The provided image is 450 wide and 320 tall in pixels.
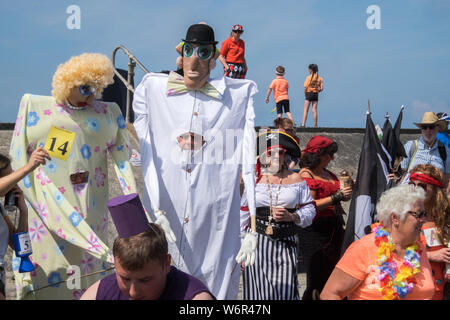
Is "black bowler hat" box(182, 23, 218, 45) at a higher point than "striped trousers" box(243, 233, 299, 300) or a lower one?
higher

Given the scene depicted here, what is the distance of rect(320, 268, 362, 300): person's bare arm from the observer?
3.47 m

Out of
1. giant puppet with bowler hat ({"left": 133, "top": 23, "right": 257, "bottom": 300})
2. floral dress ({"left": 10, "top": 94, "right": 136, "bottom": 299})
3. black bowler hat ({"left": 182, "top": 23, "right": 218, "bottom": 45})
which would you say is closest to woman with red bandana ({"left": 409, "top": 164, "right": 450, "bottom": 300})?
giant puppet with bowler hat ({"left": 133, "top": 23, "right": 257, "bottom": 300})

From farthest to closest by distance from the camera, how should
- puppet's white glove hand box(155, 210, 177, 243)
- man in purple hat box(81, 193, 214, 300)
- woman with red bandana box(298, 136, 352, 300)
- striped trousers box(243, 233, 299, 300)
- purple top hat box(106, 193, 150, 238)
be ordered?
woman with red bandana box(298, 136, 352, 300), striped trousers box(243, 233, 299, 300), puppet's white glove hand box(155, 210, 177, 243), purple top hat box(106, 193, 150, 238), man in purple hat box(81, 193, 214, 300)

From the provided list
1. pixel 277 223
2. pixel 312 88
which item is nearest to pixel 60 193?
pixel 277 223

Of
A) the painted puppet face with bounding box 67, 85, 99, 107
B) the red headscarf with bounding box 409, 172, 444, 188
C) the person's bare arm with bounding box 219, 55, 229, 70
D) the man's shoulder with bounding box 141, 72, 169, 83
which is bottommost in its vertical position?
the red headscarf with bounding box 409, 172, 444, 188

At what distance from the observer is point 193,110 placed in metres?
4.41

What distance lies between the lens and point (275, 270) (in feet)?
15.5

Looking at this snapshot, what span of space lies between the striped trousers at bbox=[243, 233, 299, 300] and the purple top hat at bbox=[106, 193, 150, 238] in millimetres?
2022

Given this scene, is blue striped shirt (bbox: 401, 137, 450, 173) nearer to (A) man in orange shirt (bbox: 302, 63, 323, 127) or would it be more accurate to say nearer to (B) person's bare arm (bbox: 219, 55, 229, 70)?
(B) person's bare arm (bbox: 219, 55, 229, 70)

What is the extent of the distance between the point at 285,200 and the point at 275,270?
1.68 feet

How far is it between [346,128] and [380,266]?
811 centimetres
